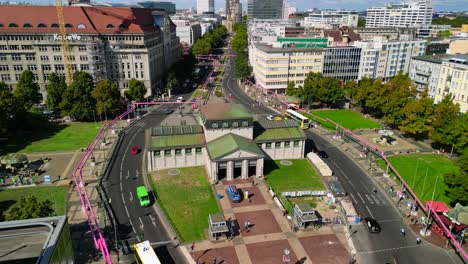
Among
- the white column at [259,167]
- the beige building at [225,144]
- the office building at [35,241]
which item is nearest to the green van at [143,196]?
the beige building at [225,144]

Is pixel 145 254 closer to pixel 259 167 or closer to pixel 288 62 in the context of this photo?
pixel 259 167

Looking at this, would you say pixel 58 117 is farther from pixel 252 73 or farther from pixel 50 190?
pixel 252 73

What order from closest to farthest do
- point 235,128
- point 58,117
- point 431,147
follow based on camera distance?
point 235,128, point 431,147, point 58,117

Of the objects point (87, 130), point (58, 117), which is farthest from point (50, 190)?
point (58, 117)

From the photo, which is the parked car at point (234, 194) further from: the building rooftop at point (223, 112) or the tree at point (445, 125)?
the tree at point (445, 125)

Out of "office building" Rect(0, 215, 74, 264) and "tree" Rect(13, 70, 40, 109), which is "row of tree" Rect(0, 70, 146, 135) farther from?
"office building" Rect(0, 215, 74, 264)

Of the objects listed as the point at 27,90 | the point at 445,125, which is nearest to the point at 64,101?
the point at 27,90
